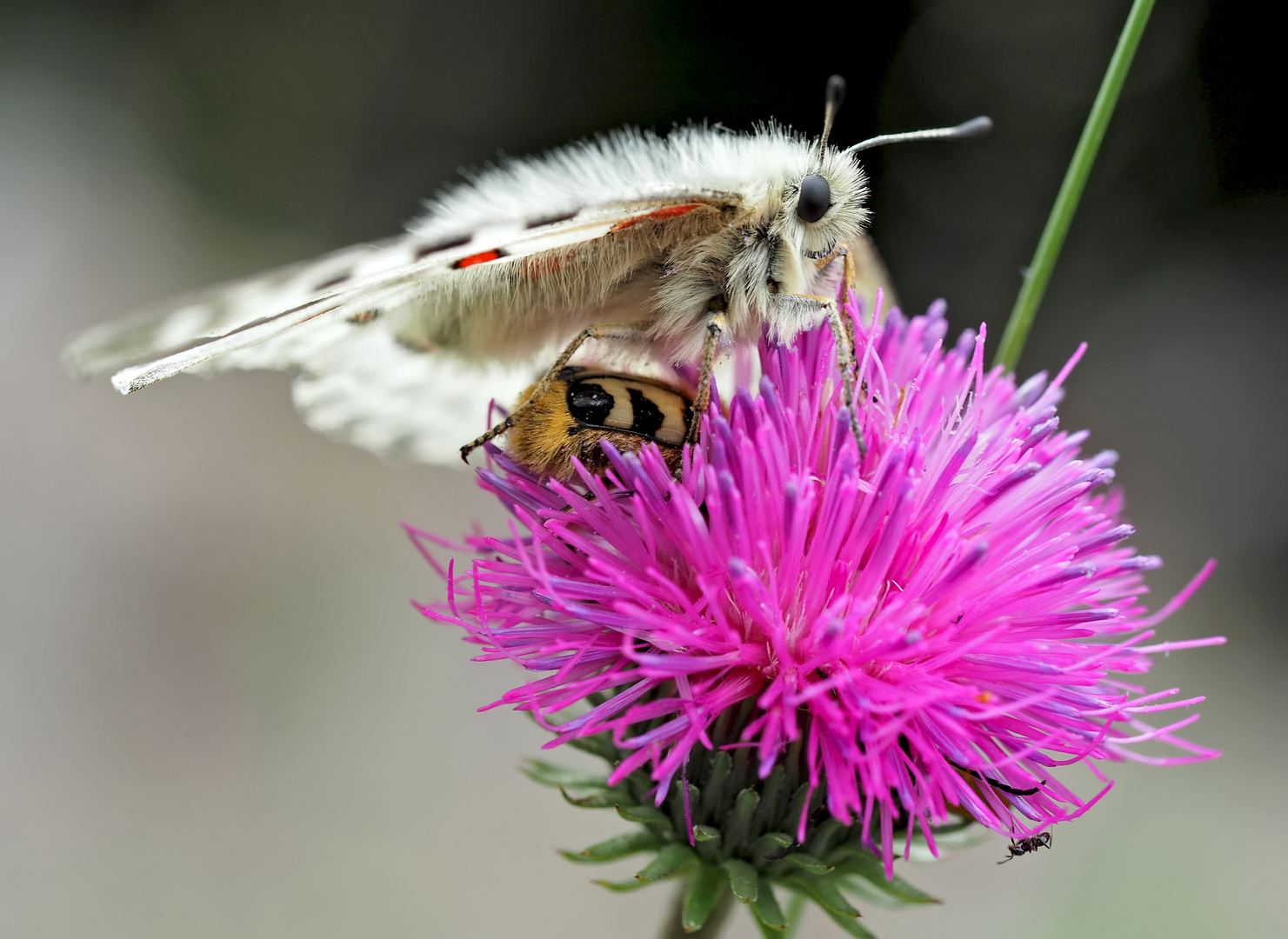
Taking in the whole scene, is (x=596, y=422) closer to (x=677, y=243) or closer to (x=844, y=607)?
(x=677, y=243)

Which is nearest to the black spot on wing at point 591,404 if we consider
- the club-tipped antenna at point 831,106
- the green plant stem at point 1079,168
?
the club-tipped antenna at point 831,106

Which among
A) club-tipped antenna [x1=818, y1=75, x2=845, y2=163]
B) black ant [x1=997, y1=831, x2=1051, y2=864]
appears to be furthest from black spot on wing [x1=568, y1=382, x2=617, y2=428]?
black ant [x1=997, y1=831, x2=1051, y2=864]

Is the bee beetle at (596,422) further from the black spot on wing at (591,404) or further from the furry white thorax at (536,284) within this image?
the furry white thorax at (536,284)

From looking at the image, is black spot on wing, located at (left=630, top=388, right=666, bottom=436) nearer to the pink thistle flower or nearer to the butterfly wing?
the pink thistle flower

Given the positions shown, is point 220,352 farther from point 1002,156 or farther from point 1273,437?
point 1273,437

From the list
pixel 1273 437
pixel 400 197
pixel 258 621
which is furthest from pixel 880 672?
pixel 400 197

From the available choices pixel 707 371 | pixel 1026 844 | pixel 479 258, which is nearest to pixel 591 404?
pixel 707 371
